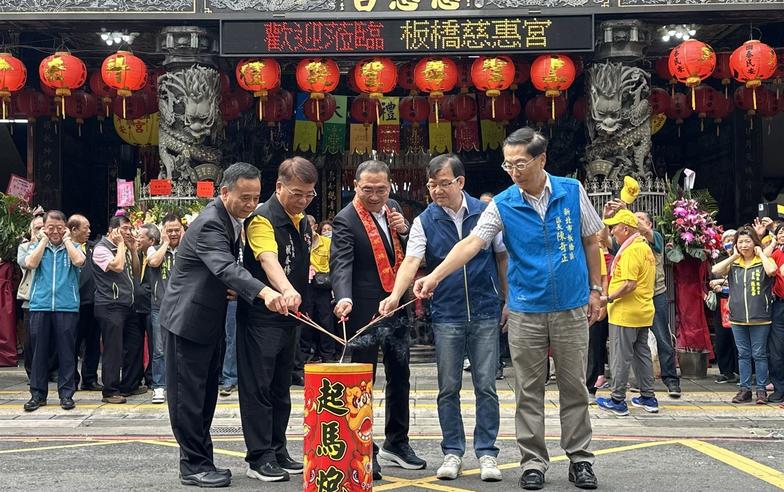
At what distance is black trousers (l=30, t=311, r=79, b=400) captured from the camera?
9.55 m

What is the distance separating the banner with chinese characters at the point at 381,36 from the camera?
43.6 ft

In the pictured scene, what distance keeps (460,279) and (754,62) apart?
8711 mm

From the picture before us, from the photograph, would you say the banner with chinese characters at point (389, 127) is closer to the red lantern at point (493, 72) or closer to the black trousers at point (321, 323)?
the red lantern at point (493, 72)

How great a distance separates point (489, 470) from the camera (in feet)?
19.5

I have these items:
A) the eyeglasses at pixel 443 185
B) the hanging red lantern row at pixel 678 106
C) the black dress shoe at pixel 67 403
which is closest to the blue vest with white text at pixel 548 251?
the eyeglasses at pixel 443 185

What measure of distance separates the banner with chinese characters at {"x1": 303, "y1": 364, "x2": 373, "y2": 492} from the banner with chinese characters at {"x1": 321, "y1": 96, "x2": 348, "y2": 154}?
1282cm

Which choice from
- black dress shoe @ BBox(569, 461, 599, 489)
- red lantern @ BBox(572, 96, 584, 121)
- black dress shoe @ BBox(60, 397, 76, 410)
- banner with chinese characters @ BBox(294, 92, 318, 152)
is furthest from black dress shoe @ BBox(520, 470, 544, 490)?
banner with chinese characters @ BBox(294, 92, 318, 152)

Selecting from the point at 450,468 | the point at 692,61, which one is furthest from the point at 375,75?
the point at 450,468

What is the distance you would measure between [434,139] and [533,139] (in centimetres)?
1220

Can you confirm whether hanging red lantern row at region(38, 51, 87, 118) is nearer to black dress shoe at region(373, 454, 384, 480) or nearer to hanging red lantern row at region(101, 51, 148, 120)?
hanging red lantern row at region(101, 51, 148, 120)

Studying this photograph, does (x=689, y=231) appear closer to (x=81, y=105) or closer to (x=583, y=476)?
(x=583, y=476)

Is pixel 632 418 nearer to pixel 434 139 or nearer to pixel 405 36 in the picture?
pixel 405 36

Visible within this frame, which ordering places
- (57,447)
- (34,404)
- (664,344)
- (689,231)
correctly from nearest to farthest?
(57,447)
(34,404)
(664,344)
(689,231)

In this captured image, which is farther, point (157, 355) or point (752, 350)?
point (157, 355)
